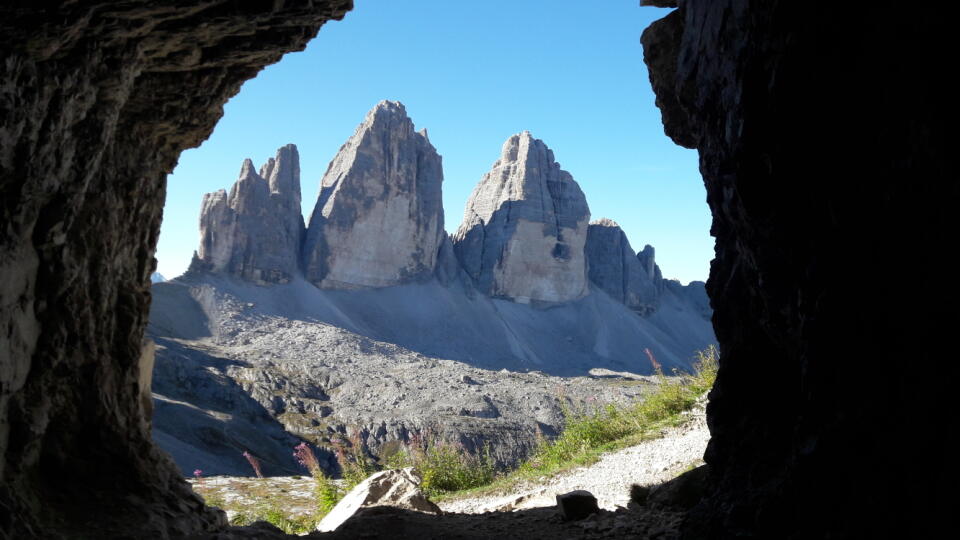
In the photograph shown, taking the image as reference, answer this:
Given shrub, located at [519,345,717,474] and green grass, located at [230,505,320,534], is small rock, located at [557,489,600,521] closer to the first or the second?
shrub, located at [519,345,717,474]

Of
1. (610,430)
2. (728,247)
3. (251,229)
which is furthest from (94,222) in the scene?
(251,229)

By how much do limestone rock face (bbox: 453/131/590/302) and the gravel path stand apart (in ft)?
264

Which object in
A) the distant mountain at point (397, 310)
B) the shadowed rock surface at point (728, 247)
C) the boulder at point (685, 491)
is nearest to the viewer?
the shadowed rock surface at point (728, 247)

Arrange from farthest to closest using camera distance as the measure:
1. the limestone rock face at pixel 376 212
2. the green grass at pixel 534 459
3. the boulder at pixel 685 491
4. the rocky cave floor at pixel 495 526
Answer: the limestone rock face at pixel 376 212
the green grass at pixel 534 459
the boulder at pixel 685 491
the rocky cave floor at pixel 495 526

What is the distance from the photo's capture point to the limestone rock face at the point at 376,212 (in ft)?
259

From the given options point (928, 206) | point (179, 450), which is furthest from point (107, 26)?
point (179, 450)

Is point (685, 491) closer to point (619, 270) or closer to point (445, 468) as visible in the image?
point (445, 468)

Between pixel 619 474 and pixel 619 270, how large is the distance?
9670 cm

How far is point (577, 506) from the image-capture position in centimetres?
688

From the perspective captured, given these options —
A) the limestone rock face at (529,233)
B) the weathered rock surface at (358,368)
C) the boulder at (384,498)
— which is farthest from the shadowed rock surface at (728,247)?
the limestone rock face at (529,233)

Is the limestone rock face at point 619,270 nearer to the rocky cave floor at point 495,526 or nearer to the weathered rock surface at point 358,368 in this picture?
the weathered rock surface at point 358,368

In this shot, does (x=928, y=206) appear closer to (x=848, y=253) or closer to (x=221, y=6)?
(x=848, y=253)

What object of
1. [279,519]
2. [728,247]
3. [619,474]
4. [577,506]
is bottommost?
[279,519]

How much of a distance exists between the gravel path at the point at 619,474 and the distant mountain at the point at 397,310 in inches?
920
